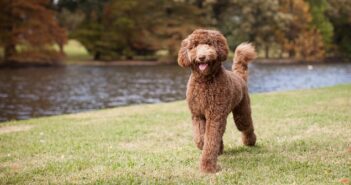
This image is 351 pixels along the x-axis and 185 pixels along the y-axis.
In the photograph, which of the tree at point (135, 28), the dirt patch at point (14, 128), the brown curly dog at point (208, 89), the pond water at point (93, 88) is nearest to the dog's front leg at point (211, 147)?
the brown curly dog at point (208, 89)

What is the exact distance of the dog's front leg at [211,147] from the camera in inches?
280

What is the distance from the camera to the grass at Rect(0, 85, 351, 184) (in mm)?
7055

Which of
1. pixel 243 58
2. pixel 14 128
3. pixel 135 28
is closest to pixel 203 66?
pixel 243 58

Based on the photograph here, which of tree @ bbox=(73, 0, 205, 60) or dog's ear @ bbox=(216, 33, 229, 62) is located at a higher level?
dog's ear @ bbox=(216, 33, 229, 62)

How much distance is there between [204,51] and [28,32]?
40614 millimetres

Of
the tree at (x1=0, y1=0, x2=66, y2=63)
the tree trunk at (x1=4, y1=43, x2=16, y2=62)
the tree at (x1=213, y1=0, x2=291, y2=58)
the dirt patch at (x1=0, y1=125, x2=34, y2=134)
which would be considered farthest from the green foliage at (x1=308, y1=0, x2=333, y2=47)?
the dirt patch at (x1=0, y1=125, x2=34, y2=134)

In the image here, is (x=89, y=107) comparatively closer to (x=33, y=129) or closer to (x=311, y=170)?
(x=33, y=129)

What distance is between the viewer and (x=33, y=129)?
1298 centimetres

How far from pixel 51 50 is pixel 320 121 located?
38522 millimetres

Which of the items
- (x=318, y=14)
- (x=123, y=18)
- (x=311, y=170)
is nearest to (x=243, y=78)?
(x=311, y=170)

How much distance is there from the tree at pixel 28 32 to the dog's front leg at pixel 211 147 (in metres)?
40.2

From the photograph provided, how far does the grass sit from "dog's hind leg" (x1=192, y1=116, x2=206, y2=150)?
41 centimetres

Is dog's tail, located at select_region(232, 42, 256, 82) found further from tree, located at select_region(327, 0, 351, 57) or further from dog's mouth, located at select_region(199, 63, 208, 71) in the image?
tree, located at select_region(327, 0, 351, 57)

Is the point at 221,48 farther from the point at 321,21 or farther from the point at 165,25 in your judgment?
the point at 321,21
